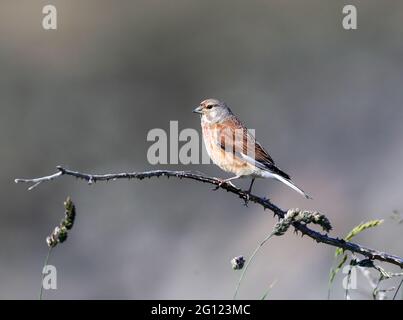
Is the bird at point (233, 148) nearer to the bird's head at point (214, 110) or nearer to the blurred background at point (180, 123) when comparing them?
the bird's head at point (214, 110)

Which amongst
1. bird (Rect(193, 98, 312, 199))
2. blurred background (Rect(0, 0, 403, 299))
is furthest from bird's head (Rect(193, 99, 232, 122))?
blurred background (Rect(0, 0, 403, 299))

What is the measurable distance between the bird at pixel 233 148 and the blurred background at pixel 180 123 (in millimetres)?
3737

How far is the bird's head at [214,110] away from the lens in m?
7.16

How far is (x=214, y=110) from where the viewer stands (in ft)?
23.7

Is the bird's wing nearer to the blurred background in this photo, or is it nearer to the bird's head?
the bird's head

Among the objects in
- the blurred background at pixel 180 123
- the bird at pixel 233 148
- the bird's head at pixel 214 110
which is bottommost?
the bird at pixel 233 148

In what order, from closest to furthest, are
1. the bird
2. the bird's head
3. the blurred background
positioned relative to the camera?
the bird
the bird's head
the blurred background

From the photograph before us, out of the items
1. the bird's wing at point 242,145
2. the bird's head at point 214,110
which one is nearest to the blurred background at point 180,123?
the bird's head at point 214,110

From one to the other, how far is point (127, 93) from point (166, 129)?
1.89 meters

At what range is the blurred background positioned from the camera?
41.0 ft

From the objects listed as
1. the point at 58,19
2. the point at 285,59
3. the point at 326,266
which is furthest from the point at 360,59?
the point at 326,266

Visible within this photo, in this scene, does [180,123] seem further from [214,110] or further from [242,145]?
[242,145]

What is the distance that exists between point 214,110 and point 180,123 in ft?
25.5

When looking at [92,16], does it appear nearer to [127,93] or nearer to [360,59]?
[127,93]
